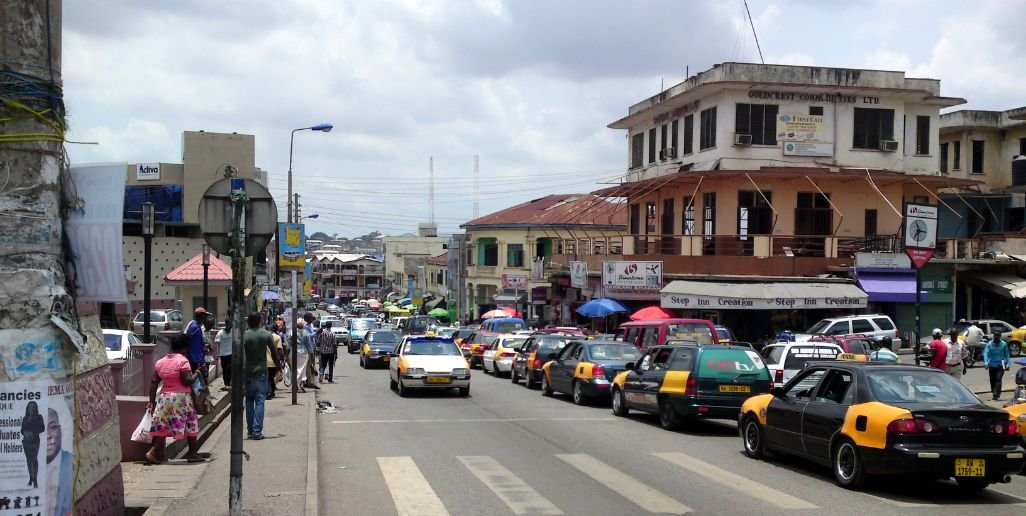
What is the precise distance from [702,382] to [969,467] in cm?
601

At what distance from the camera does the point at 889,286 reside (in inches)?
1362

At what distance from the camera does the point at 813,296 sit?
109 ft

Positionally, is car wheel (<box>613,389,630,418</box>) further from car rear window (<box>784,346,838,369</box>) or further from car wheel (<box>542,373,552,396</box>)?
car wheel (<box>542,373,552,396</box>)

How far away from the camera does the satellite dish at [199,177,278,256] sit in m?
8.51

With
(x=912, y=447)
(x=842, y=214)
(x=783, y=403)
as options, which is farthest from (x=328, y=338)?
(x=842, y=214)

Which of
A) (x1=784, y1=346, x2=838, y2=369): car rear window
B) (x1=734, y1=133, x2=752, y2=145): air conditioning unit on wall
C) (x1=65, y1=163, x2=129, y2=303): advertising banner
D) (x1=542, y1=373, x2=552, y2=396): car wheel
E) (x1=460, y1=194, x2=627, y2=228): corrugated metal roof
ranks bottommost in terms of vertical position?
(x1=542, y1=373, x2=552, y2=396): car wheel

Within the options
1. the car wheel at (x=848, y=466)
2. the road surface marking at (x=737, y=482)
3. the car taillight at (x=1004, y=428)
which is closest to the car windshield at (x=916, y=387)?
the car taillight at (x=1004, y=428)

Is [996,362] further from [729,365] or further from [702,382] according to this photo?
[702,382]

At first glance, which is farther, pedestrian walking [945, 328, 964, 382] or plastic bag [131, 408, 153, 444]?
pedestrian walking [945, 328, 964, 382]

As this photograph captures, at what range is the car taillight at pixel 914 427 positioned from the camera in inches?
394

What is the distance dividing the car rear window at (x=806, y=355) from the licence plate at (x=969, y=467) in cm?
990

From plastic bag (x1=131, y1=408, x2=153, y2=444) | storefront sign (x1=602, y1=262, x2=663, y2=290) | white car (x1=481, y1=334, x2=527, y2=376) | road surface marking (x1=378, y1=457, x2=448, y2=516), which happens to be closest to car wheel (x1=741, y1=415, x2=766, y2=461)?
road surface marking (x1=378, y1=457, x2=448, y2=516)

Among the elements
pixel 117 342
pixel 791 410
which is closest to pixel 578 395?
pixel 791 410

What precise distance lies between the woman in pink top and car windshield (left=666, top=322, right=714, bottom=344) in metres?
14.1
